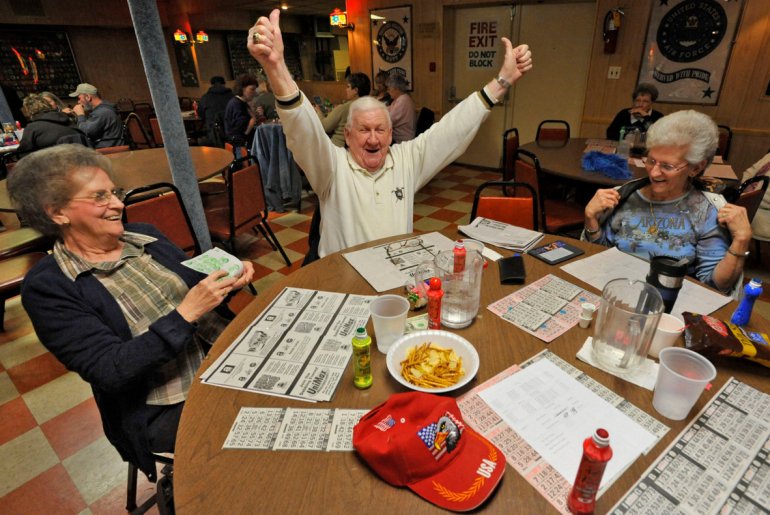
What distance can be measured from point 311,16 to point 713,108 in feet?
32.0

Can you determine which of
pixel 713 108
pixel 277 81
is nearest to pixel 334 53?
pixel 713 108

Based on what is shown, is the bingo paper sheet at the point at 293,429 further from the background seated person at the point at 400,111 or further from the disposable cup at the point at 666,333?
the background seated person at the point at 400,111

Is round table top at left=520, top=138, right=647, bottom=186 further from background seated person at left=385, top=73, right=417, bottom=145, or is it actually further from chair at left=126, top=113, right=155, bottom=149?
chair at left=126, top=113, right=155, bottom=149

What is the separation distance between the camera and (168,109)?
7.62 feet

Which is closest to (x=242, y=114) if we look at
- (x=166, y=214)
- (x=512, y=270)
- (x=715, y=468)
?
(x=166, y=214)

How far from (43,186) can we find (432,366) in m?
1.25

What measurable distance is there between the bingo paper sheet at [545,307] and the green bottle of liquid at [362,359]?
489 millimetres

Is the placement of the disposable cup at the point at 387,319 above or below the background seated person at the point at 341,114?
below

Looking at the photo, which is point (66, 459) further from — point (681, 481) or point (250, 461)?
point (681, 481)

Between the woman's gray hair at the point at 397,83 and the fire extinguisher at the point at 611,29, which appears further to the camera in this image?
the woman's gray hair at the point at 397,83

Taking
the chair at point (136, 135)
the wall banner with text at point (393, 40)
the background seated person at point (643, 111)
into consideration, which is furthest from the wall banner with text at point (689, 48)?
the chair at point (136, 135)

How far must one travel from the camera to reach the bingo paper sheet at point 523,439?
0.72 metres

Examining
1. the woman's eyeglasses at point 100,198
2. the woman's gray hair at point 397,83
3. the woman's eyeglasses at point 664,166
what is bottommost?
the woman's eyeglasses at point 664,166

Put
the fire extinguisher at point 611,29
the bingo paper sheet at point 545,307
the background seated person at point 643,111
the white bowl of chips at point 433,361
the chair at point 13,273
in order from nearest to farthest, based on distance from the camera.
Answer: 1. the white bowl of chips at point 433,361
2. the bingo paper sheet at point 545,307
3. the chair at point 13,273
4. the background seated person at point 643,111
5. the fire extinguisher at point 611,29
